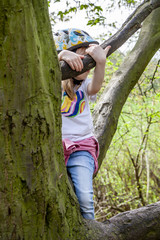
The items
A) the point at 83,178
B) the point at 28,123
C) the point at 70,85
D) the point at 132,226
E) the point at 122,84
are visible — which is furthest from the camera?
the point at 122,84

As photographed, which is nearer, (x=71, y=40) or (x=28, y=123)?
(x=28, y=123)

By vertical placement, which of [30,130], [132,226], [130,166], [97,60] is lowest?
[130,166]

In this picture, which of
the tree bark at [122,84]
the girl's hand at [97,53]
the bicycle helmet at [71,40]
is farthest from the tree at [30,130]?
the tree bark at [122,84]

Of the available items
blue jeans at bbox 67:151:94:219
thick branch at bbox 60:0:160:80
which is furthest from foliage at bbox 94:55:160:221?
blue jeans at bbox 67:151:94:219

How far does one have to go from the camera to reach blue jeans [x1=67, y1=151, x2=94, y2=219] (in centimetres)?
156

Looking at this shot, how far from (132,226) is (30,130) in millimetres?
922

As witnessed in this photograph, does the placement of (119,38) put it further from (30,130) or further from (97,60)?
(30,130)

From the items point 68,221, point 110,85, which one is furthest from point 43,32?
point 110,85

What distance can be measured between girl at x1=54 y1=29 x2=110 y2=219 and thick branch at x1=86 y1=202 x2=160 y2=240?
0.40 ft

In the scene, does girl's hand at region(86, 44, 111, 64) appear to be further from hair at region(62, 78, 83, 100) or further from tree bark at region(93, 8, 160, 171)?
tree bark at region(93, 8, 160, 171)

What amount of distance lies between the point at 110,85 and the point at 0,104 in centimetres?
182

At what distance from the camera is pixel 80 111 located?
1967 millimetres

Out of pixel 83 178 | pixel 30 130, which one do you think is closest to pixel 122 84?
pixel 83 178

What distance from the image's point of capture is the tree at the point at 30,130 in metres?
0.98
